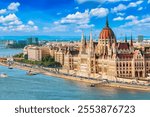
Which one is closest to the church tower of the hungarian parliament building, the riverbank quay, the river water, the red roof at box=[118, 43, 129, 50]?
the hungarian parliament building

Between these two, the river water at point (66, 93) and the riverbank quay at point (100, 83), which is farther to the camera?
the riverbank quay at point (100, 83)

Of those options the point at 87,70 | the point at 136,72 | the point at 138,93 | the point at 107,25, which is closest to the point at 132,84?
the point at 138,93

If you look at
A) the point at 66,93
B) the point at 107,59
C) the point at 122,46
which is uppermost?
the point at 122,46

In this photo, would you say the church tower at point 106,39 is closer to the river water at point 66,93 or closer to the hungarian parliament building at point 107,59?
the hungarian parliament building at point 107,59

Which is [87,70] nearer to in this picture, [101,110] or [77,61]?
[77,61]

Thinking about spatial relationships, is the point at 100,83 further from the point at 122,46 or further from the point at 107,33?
the point at 107,33

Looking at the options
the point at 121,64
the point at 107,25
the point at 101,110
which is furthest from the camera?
the point at 107,25

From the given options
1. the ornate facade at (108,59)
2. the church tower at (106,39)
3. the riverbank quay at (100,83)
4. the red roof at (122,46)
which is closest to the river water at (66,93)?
the riverbank quay at (100,83)

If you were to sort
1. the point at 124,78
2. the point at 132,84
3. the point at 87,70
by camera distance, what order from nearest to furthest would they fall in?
the point at 132,84 < the point at 124,78 < the point at 87,70

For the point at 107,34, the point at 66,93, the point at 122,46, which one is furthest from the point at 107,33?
the point at 66,93
